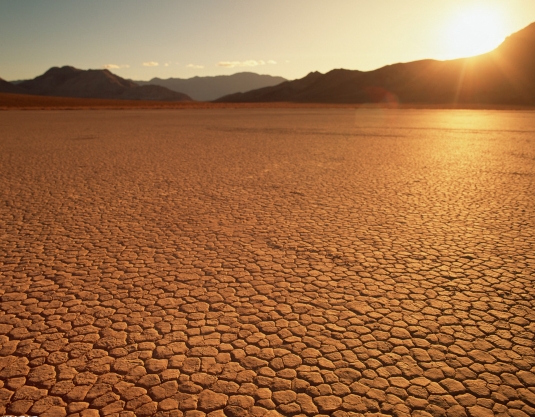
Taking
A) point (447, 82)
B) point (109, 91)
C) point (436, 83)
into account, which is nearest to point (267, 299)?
point (447, 82)

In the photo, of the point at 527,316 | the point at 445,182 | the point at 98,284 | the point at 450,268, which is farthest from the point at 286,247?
the point at 445,182

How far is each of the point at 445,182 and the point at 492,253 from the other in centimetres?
376

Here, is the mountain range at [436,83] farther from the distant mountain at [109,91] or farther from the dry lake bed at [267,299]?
the dry lake bed at [267,299]

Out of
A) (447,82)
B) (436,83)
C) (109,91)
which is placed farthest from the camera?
(109,91)

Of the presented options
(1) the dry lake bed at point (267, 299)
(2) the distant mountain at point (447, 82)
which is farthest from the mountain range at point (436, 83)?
(1) the dry lake bed at point (267, 299)

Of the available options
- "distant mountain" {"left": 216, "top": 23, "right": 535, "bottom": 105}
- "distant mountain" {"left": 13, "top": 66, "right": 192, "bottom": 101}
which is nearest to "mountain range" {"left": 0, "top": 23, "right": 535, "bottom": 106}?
"distant mountain" {"left": 216, "top": 23, "right": 535, "bottom": 105}

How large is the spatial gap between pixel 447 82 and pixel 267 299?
99.8 metres

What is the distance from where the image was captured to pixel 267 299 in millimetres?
3162

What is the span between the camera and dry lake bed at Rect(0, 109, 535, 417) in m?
2.15

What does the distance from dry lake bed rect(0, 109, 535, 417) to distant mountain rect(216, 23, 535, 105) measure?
3043 inches

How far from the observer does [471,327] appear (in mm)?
2744

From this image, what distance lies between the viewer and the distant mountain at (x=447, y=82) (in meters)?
77.8

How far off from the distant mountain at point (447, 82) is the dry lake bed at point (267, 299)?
254 ft

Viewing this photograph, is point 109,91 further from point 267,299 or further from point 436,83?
point 267,299
